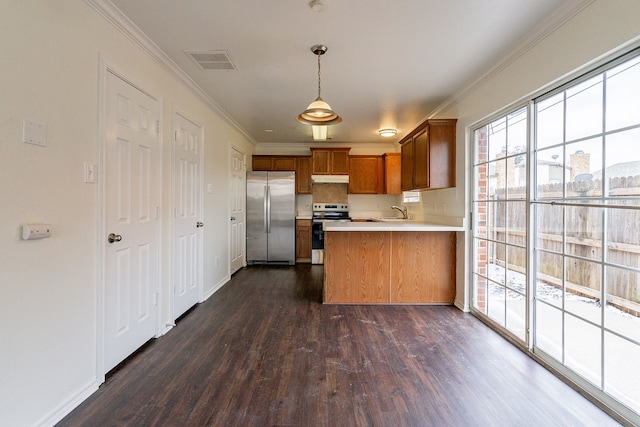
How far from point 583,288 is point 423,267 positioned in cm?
180

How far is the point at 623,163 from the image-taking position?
1.71 metres

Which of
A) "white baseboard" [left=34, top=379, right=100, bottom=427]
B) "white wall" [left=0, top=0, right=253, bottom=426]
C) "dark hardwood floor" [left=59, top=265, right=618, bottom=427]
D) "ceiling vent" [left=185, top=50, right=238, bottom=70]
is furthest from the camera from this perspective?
"ceiling vent" [left=185, top=50, right=238, bottom=70]

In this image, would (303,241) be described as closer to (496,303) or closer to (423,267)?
(423,267)

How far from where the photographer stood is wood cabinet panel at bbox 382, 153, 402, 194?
20.3ft

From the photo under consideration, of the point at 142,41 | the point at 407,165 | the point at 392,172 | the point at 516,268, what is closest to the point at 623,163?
the point at 516,268

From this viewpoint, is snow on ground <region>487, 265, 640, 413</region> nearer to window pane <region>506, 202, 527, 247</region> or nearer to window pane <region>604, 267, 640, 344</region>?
window pane <region>604, 267, 640, 344</region>

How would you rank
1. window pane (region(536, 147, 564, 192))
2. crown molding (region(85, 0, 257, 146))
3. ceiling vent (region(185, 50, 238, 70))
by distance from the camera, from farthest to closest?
ceiling vent (region(185, 50, 238, 70)) → window pane (region(536, 147, 564, 192)) → crown molding (region(85, 0, 257, 146))

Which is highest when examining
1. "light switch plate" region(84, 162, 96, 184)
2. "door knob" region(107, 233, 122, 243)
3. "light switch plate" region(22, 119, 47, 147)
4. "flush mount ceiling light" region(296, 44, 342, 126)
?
"flush mount ceiling light" region(296, 44, 342, 126)

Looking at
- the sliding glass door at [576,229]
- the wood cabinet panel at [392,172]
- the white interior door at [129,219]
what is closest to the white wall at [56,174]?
the white interior door at [129,219]

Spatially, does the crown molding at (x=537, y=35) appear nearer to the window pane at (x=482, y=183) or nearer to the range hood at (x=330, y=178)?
the window pane at (x=482, y=183)

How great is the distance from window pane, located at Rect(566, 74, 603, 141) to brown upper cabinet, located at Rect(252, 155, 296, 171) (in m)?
4.84

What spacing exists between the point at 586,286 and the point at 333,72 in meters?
2.63

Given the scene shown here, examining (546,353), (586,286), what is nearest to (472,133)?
(586,286)

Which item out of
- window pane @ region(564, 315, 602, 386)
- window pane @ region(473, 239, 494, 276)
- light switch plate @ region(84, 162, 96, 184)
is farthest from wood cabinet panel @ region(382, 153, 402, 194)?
light switch plate @ region(84, 162, 96, 184)
